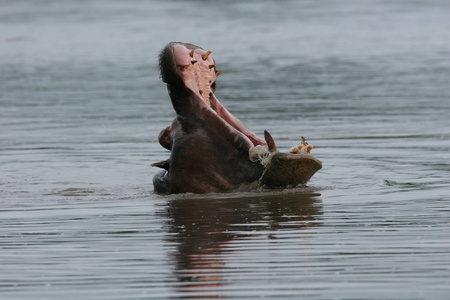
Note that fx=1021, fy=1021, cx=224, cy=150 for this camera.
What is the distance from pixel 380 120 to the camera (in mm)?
15016

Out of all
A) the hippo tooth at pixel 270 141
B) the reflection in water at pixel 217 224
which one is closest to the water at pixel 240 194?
the reflection in water at pixel 217 224

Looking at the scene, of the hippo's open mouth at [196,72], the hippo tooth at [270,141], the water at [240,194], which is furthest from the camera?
the hippo's open mouth at [196,72]

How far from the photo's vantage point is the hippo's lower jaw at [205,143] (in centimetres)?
792

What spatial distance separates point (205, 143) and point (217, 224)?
1.10 m

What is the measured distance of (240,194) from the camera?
8258 millimetres

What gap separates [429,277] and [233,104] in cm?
1333

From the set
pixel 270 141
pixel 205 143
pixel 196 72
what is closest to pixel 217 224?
pixel 270 141

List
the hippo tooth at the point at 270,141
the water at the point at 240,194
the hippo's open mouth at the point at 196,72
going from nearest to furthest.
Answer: the water at the point at 240,194
the hippo tooth at the point at 270,141
the hippo's open mouth at the point at 196,72

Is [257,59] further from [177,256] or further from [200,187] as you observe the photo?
[177,256]

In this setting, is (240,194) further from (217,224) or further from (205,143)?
(217,224)

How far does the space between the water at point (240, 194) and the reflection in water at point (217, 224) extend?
0.02 m

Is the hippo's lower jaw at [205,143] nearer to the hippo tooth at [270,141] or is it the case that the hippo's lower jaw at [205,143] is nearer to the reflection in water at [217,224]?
the hippo tooth at [270,141]

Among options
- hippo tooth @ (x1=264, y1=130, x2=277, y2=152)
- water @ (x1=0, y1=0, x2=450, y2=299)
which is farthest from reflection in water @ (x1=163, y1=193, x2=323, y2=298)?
hippo tooth @ (x1=264, y1=130, x2=277, y2=152)

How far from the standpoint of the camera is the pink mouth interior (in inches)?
314
